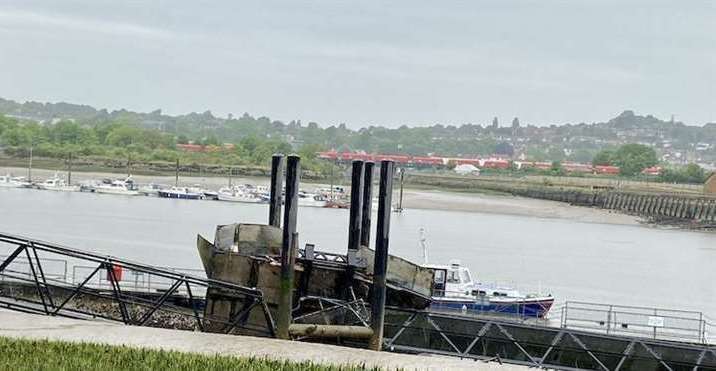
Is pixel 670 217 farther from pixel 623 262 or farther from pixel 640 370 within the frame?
pixel 640 370

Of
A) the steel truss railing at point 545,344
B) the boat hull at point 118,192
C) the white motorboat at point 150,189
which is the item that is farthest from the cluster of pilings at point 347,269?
the white motorboat at point 150,189

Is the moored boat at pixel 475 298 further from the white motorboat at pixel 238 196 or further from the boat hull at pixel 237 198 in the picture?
the white motorboat at pixel 238 196

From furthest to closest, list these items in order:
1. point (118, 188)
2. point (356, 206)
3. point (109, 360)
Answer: point (118, 188) → point (356, 206) → point (109, 360)

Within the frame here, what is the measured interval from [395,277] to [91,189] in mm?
128784

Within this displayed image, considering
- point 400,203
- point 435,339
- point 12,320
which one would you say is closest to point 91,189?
point 400,203

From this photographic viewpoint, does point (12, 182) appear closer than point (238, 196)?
No

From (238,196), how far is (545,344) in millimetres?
121689

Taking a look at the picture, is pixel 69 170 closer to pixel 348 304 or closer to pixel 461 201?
pixel 461 201

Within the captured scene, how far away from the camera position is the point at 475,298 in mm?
46812

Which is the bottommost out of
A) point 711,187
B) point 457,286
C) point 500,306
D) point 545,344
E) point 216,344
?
point 711,187

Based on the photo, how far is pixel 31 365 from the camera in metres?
15.6

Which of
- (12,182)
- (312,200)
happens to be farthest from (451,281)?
(12,182)

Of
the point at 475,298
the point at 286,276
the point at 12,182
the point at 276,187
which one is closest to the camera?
the point at 286,276

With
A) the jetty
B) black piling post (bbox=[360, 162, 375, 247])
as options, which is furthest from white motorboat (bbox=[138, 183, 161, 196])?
black piling post (bbox=[360, 162, 375, 247])
